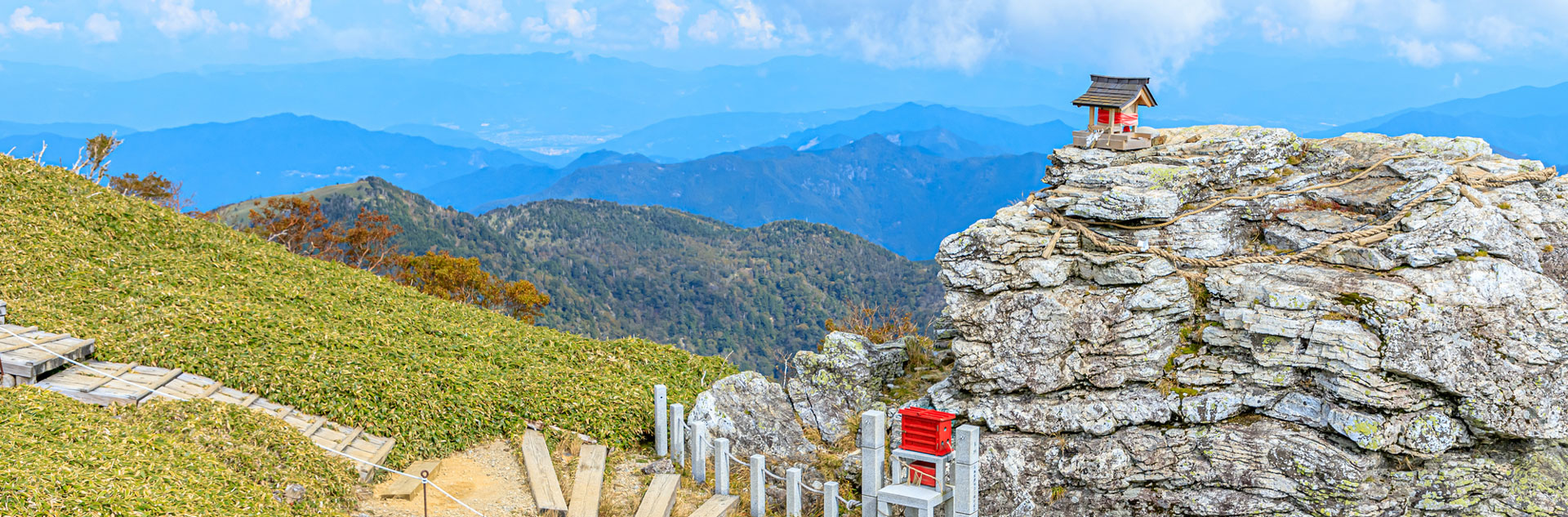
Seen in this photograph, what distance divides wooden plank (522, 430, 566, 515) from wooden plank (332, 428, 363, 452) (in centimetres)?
230

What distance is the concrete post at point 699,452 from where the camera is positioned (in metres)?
13.5

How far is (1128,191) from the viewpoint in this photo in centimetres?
1350

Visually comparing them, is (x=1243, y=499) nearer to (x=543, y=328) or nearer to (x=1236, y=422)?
(x=1236, y=422)

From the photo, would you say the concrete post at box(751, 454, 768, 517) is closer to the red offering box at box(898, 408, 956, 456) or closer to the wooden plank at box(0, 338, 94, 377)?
the red offering box at box(898, 408, 956, 456)

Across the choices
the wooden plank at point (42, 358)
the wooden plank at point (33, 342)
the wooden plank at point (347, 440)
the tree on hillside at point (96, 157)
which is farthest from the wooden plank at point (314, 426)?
the tree on hillside at point (96, 157)

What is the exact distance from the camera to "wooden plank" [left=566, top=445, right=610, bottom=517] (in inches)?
471

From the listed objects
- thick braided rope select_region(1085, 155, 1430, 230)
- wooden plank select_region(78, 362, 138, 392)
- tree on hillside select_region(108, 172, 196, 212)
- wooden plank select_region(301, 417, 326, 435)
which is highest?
tree on hillside select_region(108, 172, 196, 212)

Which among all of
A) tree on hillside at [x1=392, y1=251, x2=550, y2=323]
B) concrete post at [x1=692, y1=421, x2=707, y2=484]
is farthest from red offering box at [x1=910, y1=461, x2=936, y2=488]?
tree on hillside at [x1=392, y1=251, x2=550, y2=323]

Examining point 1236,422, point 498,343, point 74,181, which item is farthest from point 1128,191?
point 74,181

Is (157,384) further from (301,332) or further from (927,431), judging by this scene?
(927,431)

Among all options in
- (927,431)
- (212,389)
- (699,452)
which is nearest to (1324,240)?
(927,431)

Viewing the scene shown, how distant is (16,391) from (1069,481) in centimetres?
1310

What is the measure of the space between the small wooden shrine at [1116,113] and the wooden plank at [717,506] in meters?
7.97

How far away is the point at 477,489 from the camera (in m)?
12.7
